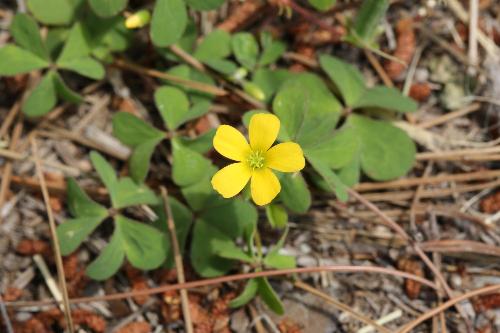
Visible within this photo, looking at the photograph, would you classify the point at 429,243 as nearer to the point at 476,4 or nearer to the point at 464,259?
the point at 464,259

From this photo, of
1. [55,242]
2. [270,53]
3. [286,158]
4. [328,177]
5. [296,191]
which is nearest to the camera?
[286,158]

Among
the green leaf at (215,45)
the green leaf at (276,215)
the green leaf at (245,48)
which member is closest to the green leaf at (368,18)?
the green leaf at (245,48)

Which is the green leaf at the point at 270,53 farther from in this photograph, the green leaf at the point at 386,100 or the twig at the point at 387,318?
the twig at the point at 387,318

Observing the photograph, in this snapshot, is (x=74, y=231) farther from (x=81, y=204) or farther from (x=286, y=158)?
(x=286, y=158)

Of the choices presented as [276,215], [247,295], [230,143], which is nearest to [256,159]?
[230,143]

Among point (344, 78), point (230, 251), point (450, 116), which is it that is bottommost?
point (230, 251)

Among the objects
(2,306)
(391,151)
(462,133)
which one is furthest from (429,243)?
(2,306)
